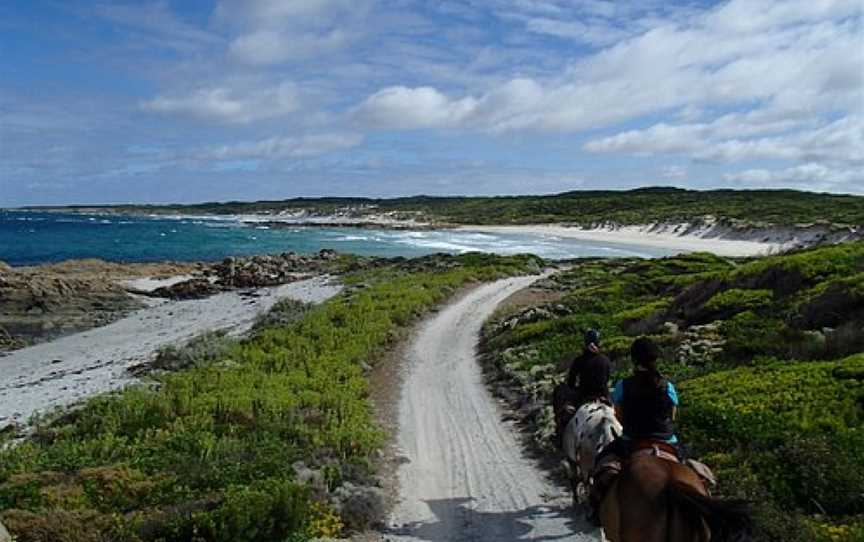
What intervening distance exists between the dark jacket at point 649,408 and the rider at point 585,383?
10.7 ft

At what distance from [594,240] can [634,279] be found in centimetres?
7020

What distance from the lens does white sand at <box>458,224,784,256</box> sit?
276 ft

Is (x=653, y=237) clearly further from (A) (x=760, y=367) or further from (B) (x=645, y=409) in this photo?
(B) (x=645, y=409)

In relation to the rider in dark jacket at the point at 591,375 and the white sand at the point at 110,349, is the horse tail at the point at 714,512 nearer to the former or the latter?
the rider in dark jacket at the point at 591,375

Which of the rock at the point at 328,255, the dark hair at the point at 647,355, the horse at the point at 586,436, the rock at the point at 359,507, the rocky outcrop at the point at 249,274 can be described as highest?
the dark hair at the point at 647,355

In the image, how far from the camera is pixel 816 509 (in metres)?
9.60

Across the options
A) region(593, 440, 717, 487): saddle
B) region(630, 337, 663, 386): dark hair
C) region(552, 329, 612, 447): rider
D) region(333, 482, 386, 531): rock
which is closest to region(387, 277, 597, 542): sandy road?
region(333, 482, 386, 531): rock

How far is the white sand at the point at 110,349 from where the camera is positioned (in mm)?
23672

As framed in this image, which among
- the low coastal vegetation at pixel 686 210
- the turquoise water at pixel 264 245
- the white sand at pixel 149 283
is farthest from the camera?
the low coastal vegetation at pixel 686 210

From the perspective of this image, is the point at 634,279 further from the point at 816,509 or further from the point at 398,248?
the point at 398,248

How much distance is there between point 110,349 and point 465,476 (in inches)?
1008

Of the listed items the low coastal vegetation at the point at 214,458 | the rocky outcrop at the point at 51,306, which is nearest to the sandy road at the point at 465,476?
the low coastal vegetation at the point at 214,458

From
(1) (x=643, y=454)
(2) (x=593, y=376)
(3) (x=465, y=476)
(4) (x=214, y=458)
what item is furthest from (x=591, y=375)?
(4) (x=214, y=458)

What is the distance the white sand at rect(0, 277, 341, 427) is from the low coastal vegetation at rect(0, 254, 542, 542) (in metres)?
3.54
